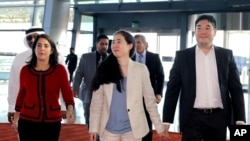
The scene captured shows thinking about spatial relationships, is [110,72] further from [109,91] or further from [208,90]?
[208,90]

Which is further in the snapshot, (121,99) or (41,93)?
(41,93)

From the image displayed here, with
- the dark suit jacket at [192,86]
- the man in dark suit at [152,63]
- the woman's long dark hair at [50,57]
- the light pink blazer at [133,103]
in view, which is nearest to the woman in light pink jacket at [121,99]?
the light pink blazer at [133,103]

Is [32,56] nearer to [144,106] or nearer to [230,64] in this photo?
[144,106]

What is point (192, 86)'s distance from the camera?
3047mm

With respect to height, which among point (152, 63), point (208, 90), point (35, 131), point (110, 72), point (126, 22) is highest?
point (126, 22)

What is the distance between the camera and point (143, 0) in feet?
48.5

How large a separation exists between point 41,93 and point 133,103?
78cm

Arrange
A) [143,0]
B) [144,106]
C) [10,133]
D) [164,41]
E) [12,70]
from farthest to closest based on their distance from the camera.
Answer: [164,41] < [143,0] < [10,133] < [12,70] < [144,106]

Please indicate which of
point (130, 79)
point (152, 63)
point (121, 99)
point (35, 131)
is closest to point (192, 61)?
point (130, 79)

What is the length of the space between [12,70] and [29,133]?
2.22 feet

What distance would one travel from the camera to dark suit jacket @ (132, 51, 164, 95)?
4.73 metres

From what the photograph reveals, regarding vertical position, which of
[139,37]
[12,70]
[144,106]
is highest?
[139,37]

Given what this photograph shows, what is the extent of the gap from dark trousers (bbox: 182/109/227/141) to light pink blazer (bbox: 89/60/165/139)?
Answer: 0.76 ft

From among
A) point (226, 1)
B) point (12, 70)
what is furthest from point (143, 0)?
point (12, 70)
